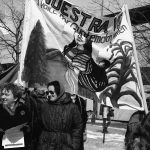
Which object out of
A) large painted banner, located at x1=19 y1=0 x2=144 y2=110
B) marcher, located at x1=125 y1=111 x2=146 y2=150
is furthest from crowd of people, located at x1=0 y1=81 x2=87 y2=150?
large painted banner, located at x1=19 y1=0 x2=144 y2=110

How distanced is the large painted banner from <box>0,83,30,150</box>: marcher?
891 mm

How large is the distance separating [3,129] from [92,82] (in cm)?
151

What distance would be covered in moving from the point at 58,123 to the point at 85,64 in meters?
1.34

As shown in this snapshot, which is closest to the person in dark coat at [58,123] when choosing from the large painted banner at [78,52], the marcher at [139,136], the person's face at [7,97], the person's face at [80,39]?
the person's face at [7,97]

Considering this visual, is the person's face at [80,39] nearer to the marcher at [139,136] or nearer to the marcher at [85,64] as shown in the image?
the marcher at [85,64]

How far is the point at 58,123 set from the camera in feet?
13.1

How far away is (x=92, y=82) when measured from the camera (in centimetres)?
498

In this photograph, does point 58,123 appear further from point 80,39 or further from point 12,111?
point 80,39

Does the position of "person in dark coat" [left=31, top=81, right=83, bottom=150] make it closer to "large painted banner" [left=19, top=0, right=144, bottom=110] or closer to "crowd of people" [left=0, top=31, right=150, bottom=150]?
"crowd of people" [left=0, top=31, right=150, bottom=150]

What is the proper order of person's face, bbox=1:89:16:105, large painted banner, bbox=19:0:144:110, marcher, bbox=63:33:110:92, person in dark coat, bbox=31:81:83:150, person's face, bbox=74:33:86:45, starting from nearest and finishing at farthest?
person in dark coat, bbox=31:81:83:150, person's face, bbox=1:89:16:105, large painted banner, bbox=19:0:144:110, marcher, bbox=63:33:110:92, person's face, bbox=74:33:86:45

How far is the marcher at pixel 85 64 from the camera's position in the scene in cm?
492

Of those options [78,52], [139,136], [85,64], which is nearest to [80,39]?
[78,52]

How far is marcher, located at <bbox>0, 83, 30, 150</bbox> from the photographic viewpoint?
157 inches

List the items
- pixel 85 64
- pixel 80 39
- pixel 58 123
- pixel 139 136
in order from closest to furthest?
1. pixel 139 136
2. pixel 58 123
3. pixel 85 64
4. pixel 80 39
